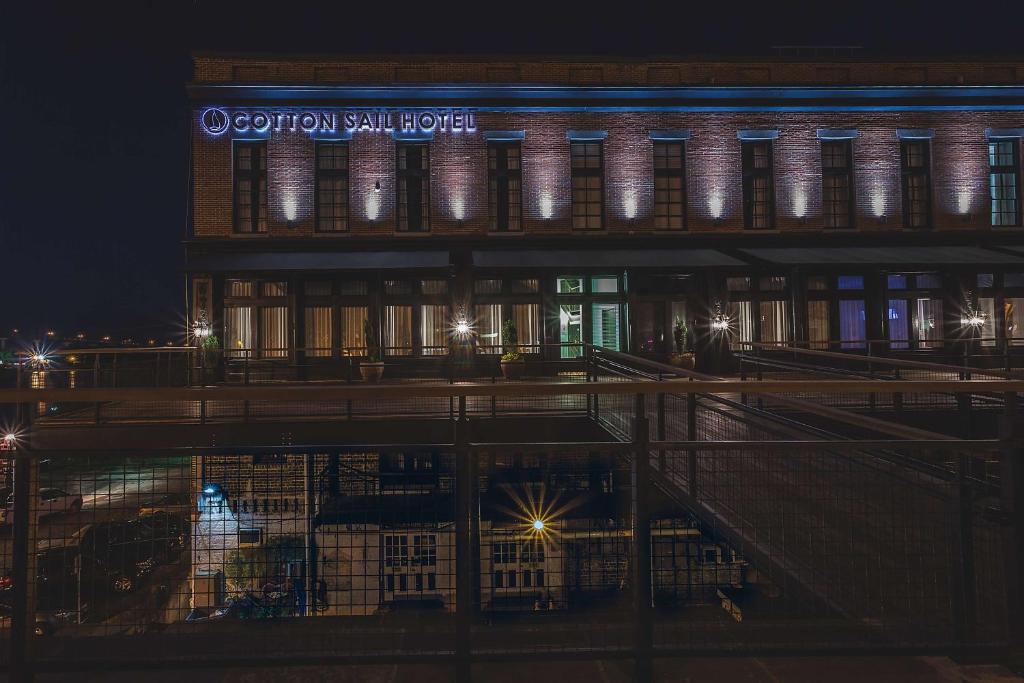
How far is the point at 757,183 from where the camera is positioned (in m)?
22.6

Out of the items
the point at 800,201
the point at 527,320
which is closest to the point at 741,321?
the point at 800,201

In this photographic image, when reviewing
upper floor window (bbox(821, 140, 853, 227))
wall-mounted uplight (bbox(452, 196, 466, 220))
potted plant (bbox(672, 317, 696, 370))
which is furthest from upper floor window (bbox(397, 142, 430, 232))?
upper floor window (bbox(821, 140, 853, 227))

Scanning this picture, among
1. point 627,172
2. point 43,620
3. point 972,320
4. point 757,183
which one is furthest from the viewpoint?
point 757,183

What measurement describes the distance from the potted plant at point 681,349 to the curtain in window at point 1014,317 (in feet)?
36.9

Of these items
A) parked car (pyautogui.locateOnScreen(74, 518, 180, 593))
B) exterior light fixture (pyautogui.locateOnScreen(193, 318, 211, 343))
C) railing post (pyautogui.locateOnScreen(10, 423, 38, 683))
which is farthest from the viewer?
exterior light fixture (pyautogui.locateOnScreen(193, 318, 211, 343))

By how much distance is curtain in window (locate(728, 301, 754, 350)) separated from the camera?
21625 mm

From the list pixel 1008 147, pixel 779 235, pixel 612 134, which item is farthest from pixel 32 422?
pixel 1008 147

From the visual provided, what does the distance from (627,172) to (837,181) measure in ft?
25.0

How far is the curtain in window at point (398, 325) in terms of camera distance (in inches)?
838

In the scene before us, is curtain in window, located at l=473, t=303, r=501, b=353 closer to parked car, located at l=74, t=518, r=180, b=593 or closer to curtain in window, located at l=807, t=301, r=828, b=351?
curtain in window, located at l=807, t=301, r=828, b=351

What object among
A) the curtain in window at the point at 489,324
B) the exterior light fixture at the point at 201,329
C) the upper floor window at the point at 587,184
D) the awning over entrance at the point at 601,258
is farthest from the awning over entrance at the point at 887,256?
the exterior light fixture at the point at 201,329

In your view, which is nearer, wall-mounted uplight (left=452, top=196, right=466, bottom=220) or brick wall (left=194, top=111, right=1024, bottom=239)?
brick wall (left=194, top=111, right=1024, bottom=239)

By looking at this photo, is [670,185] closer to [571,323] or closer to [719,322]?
[719,322]

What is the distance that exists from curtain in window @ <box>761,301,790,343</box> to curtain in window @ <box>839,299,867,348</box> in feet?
6.45
